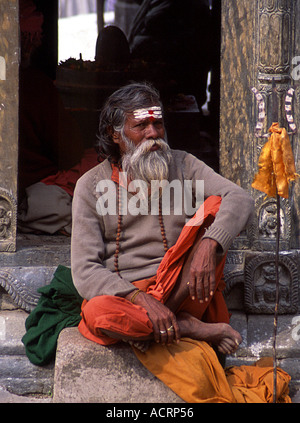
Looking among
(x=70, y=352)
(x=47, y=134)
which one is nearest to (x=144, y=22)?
(x=47, y=134)

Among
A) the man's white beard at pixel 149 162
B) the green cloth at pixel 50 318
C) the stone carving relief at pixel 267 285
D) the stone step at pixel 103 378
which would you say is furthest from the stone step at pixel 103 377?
the stone carving relief at pixel 267 285

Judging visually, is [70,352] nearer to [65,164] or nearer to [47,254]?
[47,254]

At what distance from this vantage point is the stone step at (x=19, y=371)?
13.3ft

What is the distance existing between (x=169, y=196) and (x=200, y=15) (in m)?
5.16

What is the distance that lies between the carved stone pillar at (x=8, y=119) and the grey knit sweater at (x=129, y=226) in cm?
70

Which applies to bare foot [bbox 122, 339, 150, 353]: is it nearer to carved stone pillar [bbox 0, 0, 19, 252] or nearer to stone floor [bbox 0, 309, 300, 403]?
stone floor [bbox 0, 309, 300, 403]

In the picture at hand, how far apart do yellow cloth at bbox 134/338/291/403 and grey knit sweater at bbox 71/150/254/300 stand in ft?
1.44

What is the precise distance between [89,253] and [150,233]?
0.36 metres

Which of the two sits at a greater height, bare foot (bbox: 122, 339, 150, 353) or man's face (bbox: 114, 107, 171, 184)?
man's face (bbox: 114, 107, 171, 184)

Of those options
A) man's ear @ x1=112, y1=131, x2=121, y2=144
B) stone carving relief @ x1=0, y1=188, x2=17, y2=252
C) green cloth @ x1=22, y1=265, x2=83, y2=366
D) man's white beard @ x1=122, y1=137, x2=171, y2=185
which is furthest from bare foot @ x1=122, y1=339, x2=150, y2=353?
stone carving relief @ x1=0, y1=188, x2=17, y2=252

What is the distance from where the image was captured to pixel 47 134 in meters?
5.31

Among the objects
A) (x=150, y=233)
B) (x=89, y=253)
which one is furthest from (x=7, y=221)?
(x=150, y=233)

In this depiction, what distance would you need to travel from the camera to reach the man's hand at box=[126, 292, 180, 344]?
3.45m

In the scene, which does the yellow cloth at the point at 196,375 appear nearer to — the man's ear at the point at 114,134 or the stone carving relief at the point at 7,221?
the man's ear at the point at 114,134
